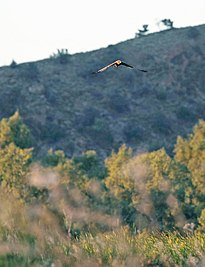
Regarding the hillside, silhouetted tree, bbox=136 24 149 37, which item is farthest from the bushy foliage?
silhouetted tree, bbox=136 24 149 37

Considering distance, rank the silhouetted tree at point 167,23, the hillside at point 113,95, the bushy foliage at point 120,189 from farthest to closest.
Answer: the silhouetted tree at point 167,23 < the hillside at point 113,95 < the bushy foliage at point 120,189

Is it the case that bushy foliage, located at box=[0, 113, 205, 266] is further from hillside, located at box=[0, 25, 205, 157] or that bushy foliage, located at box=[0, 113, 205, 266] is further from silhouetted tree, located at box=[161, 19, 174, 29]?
silhouetted tree, located at box=[161, 19, 174, 29]

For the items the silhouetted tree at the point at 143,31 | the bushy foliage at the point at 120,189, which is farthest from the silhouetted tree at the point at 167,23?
the bushy foliage at the point at 120,189

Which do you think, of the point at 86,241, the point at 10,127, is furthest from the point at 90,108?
the point at 86,241

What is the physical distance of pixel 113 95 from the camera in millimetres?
87812

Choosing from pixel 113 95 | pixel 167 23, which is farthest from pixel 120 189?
pixel 167 23

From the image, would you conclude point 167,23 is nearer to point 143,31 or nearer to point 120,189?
point 143,31

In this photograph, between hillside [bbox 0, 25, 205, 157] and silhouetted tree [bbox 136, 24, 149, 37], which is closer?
hillside [bbox 0, 25, 205, 157]

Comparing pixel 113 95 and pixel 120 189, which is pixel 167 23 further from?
pixel 120 189

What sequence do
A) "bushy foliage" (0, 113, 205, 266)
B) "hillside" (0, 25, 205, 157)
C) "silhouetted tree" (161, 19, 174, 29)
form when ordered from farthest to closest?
"silhouetted tree" (161, 19, 174, 29)
"hillside" (0, 25, 205, 157)
"bushy foliage" (0, 113, 205, 266)

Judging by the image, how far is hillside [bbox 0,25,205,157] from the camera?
79125 mm

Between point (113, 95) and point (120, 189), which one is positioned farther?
point (113, 95)

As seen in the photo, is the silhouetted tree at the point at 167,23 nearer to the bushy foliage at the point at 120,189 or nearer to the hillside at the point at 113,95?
the hillside at the point at 113,95

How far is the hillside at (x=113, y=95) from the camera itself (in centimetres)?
7912
